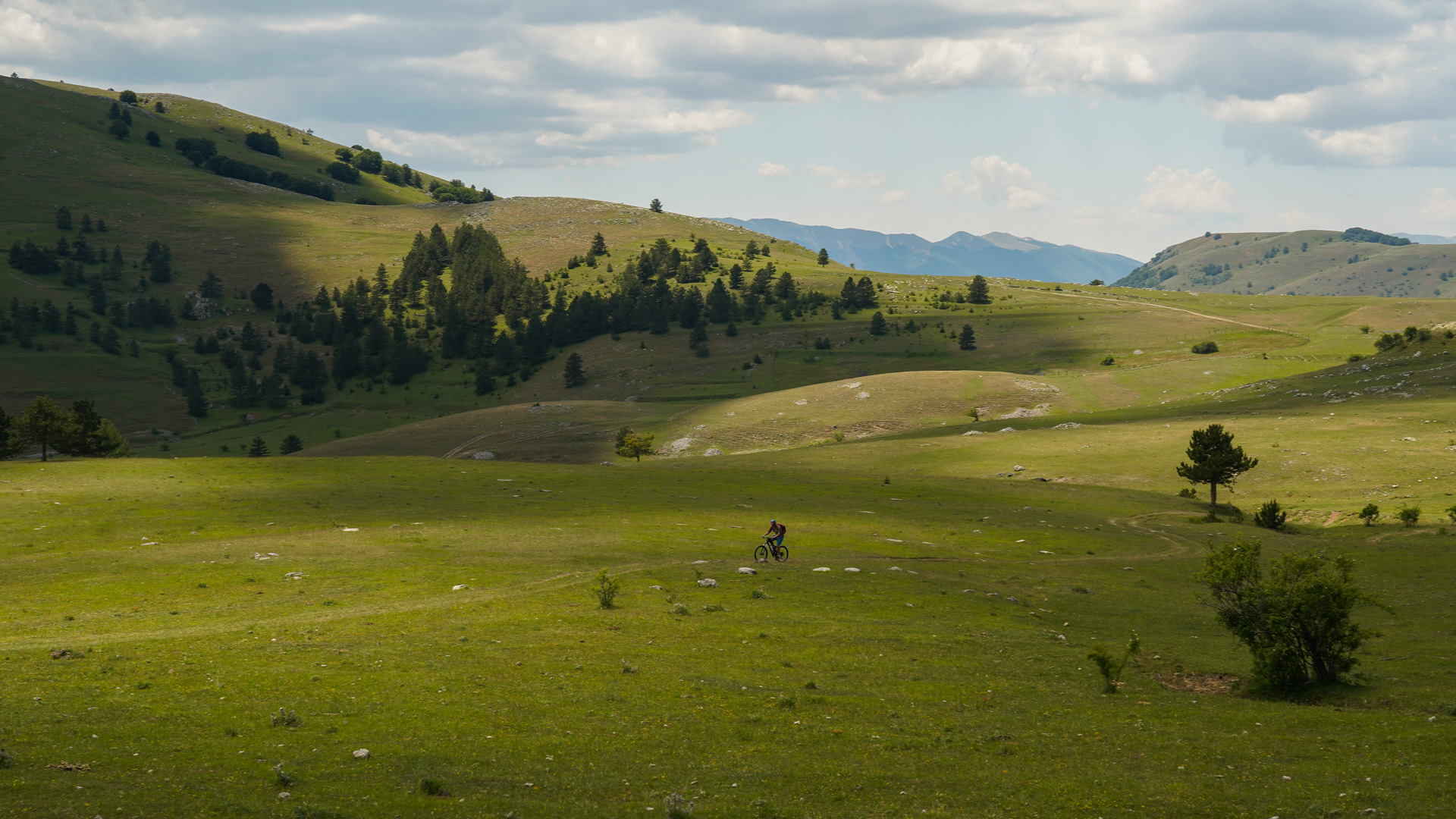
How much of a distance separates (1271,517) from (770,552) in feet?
123

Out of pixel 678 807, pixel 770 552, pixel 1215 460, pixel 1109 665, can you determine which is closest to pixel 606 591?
pixel 770 552

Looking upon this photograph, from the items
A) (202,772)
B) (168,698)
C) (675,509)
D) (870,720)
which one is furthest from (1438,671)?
(675,509)

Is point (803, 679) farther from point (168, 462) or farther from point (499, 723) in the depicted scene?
point (168, 462)

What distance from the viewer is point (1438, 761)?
60.6 feet

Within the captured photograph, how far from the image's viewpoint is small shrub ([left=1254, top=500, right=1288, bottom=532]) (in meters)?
59.9

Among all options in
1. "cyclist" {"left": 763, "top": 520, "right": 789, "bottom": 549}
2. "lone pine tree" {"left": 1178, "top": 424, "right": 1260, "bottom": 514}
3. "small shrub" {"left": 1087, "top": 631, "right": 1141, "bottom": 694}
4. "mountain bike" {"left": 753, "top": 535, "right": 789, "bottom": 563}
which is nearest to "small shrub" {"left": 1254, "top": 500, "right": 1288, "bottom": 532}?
"lone pine tree" {"left": 1178, "top": 424, "right": 1260, "bottom": 514}

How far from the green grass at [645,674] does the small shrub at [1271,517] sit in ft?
13.2

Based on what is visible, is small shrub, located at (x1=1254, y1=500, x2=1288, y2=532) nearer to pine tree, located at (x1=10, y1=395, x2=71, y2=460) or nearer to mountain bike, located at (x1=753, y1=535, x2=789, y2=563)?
mountain bike, located at (x1=753, y1=535, x2=789, y2=563)

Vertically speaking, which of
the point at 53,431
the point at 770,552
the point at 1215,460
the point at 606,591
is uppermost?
the point at 1215,460

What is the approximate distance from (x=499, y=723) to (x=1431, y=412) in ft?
330

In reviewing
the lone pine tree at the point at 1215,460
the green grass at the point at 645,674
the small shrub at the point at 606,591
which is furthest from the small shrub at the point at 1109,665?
the lone pine tree at the point at 1215,460

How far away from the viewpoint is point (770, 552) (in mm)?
46062

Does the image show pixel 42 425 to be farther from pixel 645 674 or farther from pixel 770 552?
pixel 645 674

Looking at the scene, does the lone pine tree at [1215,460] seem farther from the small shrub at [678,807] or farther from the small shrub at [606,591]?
the small shrub at [678,807]
